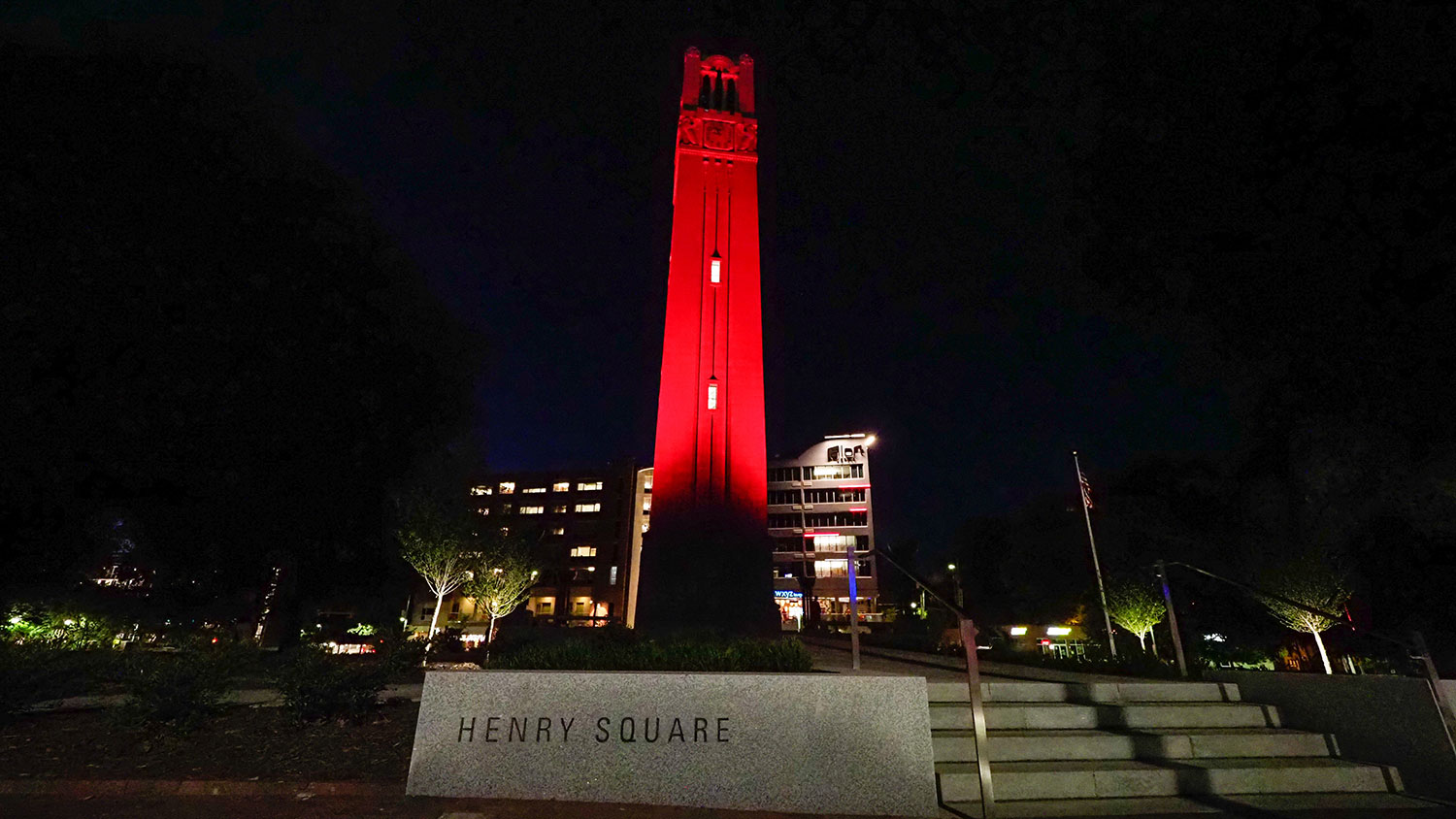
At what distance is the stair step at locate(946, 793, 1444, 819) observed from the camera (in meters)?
6.19

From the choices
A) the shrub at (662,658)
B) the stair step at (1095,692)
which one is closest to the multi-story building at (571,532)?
the shrub at (662,658)

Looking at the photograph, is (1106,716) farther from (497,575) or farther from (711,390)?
(497,575)

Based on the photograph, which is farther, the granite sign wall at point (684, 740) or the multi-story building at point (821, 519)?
the multi-story building at point (821, 519)

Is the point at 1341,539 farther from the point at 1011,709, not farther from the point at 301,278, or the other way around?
the point at 301,278

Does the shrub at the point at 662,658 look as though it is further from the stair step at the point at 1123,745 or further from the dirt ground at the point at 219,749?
the stair step at the point at 1123,745

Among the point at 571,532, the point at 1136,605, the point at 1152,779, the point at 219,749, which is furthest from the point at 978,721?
the point at 571,532

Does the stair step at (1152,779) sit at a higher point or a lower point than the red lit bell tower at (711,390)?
lower

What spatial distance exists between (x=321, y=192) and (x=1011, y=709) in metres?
20.2

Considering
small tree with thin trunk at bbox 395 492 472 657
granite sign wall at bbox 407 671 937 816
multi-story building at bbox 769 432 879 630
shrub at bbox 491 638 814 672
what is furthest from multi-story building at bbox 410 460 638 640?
granite sign wall at bbox 407 671 937 816

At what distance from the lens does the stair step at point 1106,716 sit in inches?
304

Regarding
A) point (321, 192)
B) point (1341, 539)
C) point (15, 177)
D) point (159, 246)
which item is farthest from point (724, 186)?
point (1341, 539)

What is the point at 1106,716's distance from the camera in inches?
310

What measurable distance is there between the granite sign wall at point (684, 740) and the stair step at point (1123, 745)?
3.31ft

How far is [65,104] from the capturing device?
14.3 metres
